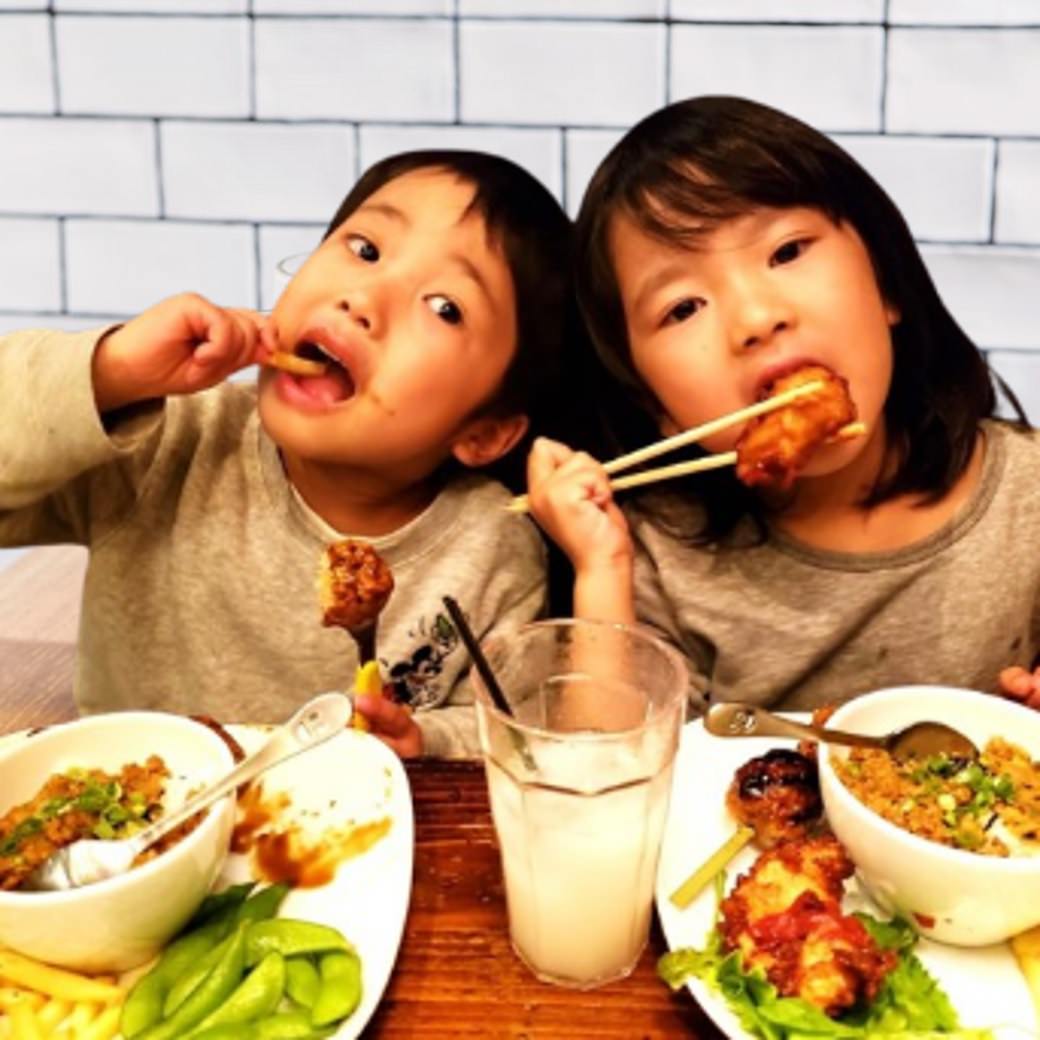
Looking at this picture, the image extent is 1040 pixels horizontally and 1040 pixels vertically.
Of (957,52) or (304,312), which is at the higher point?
(957,52)

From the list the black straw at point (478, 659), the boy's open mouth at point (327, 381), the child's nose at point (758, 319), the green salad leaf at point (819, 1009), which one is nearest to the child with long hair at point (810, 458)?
the child's nose at point (758, 319)

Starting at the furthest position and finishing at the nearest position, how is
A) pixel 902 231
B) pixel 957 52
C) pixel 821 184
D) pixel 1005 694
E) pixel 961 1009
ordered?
pixel 957 52, pixel 902 231, pixel 821 184, pixel 1005 694, pixel 961 1009

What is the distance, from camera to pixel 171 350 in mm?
1367

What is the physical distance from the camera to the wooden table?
887 millimetres

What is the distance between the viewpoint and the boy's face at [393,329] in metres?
1.44

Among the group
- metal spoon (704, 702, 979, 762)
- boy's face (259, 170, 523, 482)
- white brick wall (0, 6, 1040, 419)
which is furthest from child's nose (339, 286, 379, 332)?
white brick wall (0, 6, 1040, 419)

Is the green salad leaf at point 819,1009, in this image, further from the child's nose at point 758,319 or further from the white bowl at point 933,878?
the child's nose at point 758,319

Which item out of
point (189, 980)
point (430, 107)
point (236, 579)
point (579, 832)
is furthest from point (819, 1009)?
point (430, 107)

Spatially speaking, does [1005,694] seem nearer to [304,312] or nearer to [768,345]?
[768,345]

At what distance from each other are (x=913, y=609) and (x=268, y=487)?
0.83 metres

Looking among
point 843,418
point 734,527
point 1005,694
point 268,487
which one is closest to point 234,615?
point 268,487

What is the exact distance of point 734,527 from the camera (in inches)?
64.2

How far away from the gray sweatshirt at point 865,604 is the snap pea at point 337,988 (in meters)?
0.79

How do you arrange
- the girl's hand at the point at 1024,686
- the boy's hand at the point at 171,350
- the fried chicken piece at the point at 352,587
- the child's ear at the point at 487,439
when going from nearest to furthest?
the fried chicken piece at the point at 352,587, the girl's hand at the point at 1024,686, the boy's hand at the point at 171,350, the child's ear at the point at 487,439
